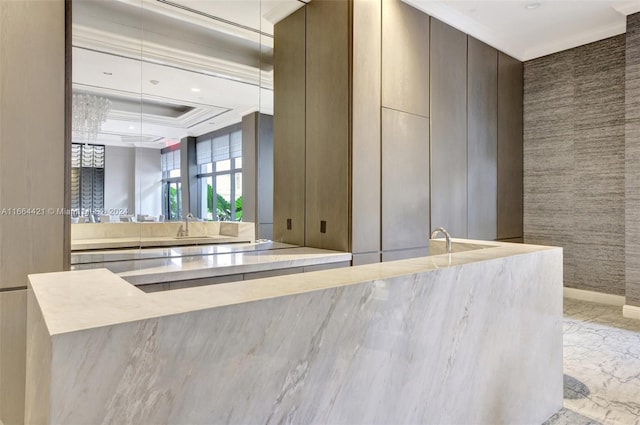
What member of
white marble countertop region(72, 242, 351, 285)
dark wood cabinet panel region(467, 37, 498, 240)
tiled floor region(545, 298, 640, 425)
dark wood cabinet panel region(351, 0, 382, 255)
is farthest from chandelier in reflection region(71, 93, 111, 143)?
dark wood cabinet panel region(467, 37, 498, 240)

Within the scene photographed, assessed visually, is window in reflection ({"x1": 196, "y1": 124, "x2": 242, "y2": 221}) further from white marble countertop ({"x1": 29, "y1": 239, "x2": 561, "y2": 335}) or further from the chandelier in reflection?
Result: white marble countertop ({"x1": 29, "y1": 239, "x2": 561, "y2": 335})

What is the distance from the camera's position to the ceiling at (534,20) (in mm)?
4000

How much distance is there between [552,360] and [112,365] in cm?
233

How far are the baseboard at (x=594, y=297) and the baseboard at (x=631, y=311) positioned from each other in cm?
46

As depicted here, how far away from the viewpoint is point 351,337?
1147mm

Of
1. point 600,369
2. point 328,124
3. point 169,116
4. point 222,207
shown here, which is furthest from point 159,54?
point 600,369

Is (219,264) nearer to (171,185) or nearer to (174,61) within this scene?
(171,185)

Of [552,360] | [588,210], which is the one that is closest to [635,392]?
[552,360]

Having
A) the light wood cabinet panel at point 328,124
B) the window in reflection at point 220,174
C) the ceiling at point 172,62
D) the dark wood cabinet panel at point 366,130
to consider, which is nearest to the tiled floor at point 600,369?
the dark wood cabinet panel at point 366,130

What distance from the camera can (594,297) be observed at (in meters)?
4.88

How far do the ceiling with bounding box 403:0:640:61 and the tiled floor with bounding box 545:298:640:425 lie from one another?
3.34m

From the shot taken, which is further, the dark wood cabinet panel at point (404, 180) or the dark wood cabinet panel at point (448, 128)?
the dark wood cabinet panel at point (448, 128)

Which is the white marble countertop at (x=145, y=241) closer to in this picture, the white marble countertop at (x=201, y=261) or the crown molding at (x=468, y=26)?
the white marble countertop at (x=201, y=261)

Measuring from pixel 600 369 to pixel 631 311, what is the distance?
5.96 ft
